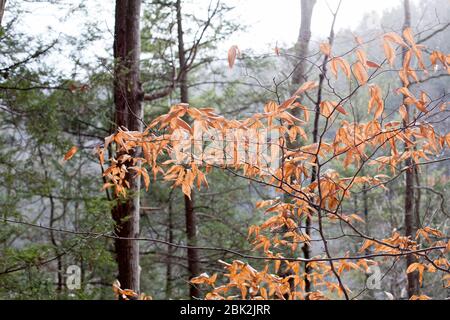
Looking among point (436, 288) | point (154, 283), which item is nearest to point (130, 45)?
point (154, 283)

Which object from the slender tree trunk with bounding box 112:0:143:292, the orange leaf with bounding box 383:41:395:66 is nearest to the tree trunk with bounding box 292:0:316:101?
the slender tree trunk with bounding box 112:0:143:292

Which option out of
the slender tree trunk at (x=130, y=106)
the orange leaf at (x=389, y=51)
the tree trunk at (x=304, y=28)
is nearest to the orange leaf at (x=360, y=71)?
the orange leaf at (x=389, y=51)

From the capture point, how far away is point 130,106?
3.61m

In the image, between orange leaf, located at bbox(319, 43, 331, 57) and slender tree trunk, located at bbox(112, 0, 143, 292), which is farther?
slender tree trunk, located at bbox(112, 0, 143, 292)

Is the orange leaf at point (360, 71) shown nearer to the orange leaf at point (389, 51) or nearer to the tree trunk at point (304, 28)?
the orange leaf at point (389, 51)

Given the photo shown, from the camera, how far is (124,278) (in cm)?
371

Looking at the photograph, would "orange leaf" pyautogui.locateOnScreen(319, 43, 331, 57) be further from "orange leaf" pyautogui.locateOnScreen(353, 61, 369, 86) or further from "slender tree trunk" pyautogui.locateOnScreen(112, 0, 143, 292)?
"slender tree trunk" pyautogui.locateOnScreen(112, 0, 143, 292)

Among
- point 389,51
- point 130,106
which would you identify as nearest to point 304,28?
point 130,106

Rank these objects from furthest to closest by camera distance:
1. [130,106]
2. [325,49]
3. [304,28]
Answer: [304,28] < [130,106] < [325,49]

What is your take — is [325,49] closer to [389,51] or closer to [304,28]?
[389,51]

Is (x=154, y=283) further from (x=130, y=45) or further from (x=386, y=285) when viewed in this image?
(x=130, y=45)

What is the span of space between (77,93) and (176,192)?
16.1 ft

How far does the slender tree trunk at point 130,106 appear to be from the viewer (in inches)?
143

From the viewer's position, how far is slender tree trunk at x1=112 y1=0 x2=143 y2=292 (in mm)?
3641
